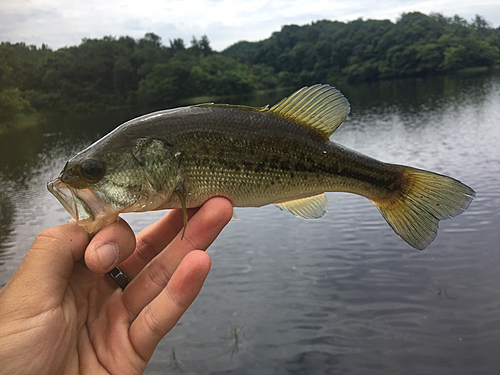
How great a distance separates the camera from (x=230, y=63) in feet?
355

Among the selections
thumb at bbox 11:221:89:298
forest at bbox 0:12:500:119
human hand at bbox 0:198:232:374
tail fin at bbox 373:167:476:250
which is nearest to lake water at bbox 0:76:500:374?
human hand at bbox 0:198:232:374

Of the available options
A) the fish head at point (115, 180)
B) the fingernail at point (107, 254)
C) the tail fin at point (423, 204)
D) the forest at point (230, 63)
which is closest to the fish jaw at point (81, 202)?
the fish head at point (115, 180)

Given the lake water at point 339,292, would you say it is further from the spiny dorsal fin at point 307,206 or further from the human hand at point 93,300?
the spiny dorsal fin at point 307,206

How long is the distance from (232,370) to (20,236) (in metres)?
18.9

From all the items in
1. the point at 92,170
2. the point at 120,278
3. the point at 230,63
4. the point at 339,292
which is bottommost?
the point at 339,292

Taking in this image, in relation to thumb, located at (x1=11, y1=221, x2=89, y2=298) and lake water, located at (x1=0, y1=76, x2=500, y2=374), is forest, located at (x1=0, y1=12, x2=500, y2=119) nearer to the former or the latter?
lake water, located at (x1=0, y1=76, x2=500, y2=374)

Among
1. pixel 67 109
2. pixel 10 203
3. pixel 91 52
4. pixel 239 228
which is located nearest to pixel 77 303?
pixel 239 228

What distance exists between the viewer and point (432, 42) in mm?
118125

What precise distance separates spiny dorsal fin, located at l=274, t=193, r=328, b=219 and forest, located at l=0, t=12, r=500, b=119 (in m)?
62.2

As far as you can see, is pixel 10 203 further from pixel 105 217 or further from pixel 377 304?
pixel 105 217

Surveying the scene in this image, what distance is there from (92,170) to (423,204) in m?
2.31

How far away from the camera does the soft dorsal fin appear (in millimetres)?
2713

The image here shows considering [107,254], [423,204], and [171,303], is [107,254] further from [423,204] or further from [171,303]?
[423,204]

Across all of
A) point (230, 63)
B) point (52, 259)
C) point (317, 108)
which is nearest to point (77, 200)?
point (52, 259)
